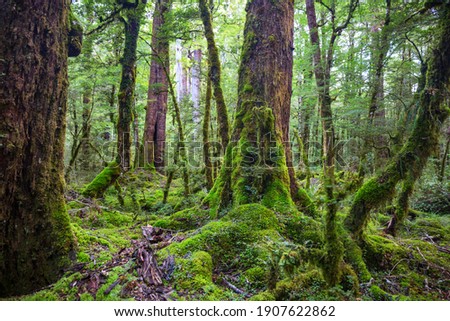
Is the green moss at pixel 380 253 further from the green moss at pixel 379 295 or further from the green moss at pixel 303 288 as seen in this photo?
the green moss at pixel 303 288

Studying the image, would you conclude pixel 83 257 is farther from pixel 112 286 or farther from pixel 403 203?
pixel 403 203

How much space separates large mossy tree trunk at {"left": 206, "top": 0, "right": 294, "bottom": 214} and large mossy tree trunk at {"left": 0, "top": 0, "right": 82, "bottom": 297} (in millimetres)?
2688

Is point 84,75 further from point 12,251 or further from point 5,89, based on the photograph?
point 12,251

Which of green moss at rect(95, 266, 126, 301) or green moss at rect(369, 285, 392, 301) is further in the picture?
green moss at rect(369, 285, 392, 301)

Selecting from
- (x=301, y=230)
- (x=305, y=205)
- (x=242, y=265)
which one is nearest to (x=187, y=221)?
(x=242, y=265)

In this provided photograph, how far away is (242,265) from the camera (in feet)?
11.9

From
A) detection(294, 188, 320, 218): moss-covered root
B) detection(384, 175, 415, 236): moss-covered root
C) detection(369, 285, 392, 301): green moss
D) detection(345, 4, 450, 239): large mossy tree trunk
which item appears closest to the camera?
detection(369, 285, 392, 301): green moss

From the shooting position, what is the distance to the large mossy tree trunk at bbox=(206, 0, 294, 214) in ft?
16.0

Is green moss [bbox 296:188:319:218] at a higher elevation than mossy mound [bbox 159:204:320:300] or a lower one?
higher

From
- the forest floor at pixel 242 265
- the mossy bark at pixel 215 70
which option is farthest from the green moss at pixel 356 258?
the mossy bark at pixel 215 70

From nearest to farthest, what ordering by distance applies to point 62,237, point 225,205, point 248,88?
point 62,237, point 225,205, point 248,88

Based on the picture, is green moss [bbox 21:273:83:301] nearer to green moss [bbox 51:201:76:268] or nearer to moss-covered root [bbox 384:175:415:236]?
green moss [bbox 51:201:76:268]

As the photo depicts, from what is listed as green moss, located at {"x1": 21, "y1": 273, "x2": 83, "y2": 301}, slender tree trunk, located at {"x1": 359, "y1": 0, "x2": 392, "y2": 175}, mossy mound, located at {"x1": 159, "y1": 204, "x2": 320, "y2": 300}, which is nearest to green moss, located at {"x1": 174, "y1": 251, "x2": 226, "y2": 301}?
mossy mound, located at {"x1": 159, "y1": 204, "x2": 320, "y2": 300}

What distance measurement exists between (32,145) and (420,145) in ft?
17.5
